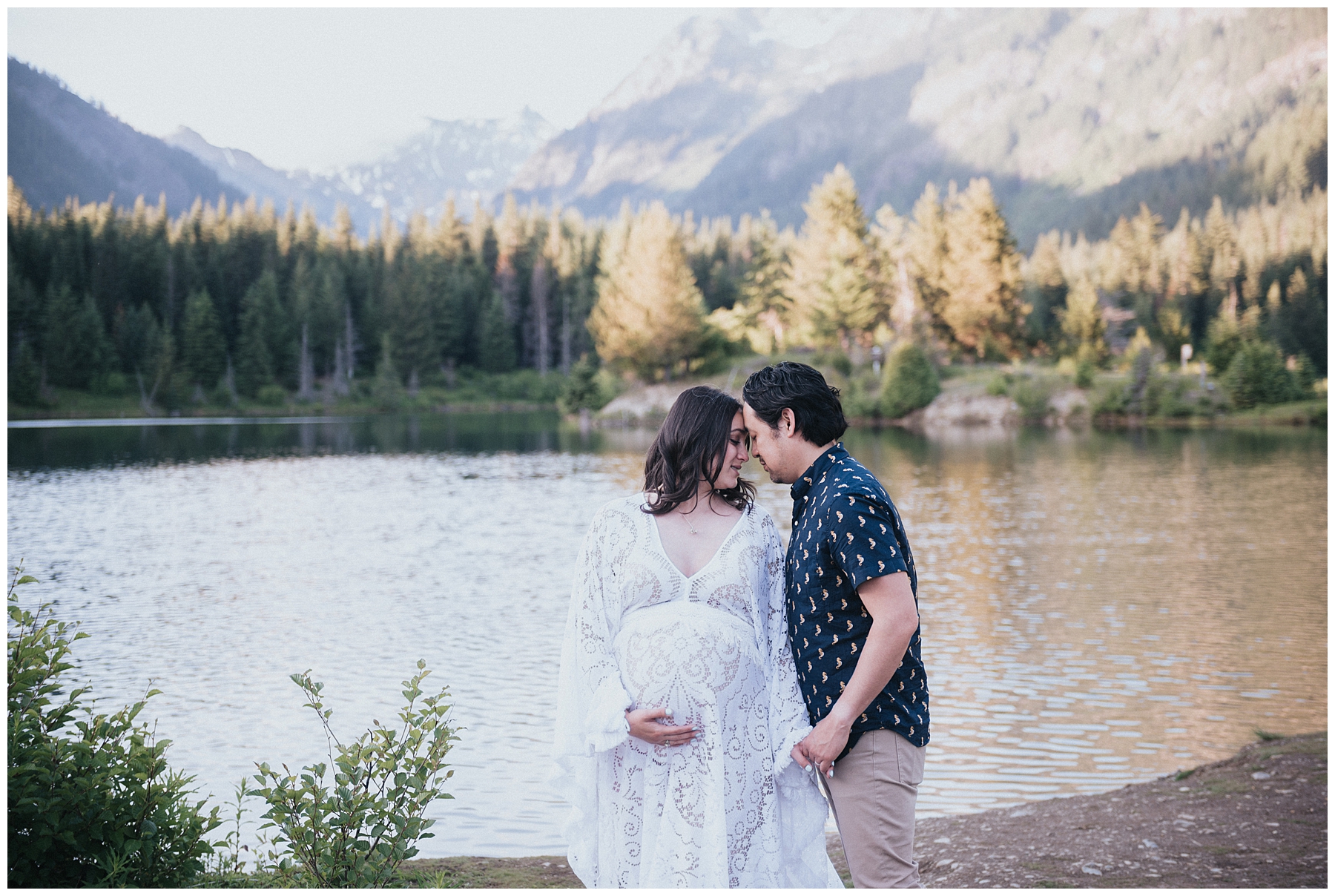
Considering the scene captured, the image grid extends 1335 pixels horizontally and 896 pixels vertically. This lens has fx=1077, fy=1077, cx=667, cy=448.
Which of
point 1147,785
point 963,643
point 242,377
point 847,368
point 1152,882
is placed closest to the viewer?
point 1152,882

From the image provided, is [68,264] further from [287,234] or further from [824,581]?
[824,581]

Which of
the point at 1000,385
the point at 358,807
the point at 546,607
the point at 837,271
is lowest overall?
the point at 546,607

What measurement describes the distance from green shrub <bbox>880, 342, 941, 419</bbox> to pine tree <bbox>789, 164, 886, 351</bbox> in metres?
5.09

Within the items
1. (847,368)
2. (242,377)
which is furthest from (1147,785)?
(242,377)

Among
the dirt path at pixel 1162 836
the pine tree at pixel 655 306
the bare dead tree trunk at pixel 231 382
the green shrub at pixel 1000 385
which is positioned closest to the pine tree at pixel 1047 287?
the green shrub at pixel 1000 385

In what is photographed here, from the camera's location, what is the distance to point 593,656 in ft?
9.70

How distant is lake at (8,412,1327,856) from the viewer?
299 inches

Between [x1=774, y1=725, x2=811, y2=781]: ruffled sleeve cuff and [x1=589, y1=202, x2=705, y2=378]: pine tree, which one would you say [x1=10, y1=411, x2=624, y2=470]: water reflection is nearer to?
[x1=589, y1=202, x2=705, y2=378]: pine tree

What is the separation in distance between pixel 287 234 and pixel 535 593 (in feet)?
259

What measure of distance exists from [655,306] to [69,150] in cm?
13810

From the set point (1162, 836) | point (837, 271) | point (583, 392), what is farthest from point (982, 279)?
point (1162, 836)

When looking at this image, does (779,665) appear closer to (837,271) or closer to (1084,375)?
(1084,375)

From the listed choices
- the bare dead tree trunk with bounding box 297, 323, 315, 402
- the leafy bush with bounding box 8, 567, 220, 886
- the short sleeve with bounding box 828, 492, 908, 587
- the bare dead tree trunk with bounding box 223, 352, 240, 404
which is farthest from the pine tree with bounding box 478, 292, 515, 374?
the short sleeve with bounding box 828, 492, 908, 587

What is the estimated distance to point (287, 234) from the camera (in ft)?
278
